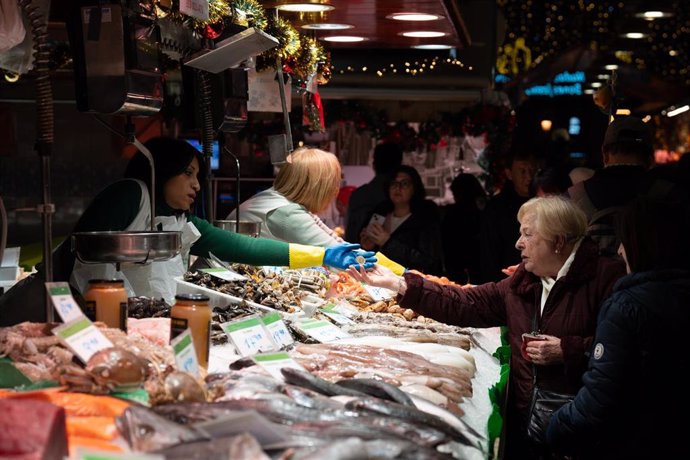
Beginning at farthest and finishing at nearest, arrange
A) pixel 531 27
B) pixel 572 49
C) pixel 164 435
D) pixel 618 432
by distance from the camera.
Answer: pixel 572 49 < pixel 531 27 < pixel 618 432 < pixel 164 435

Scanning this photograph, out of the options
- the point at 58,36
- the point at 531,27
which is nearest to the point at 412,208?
the point at 58,36

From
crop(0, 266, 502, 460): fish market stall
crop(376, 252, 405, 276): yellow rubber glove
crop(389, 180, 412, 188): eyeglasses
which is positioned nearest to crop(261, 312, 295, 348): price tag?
crop(0, 266, 502, 460): fish market stall

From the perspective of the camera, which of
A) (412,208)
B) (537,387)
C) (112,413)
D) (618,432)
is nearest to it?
(112,413)

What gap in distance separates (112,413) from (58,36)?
16.6 ft

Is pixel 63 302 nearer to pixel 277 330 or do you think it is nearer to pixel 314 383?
pixel 314 383

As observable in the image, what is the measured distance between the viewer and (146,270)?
4906mm

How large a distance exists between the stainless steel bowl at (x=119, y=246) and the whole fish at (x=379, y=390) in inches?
39.2

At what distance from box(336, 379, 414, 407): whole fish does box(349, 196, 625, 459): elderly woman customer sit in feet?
4.39

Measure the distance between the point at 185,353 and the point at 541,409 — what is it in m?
1.94

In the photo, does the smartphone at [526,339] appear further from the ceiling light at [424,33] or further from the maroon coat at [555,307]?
the ceiling light at [424,33]

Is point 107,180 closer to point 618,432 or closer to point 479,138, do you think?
point 479,138

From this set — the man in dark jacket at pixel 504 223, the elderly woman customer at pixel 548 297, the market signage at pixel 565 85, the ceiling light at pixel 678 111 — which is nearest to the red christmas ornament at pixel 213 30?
the elderly woman customer at pixel 548 297

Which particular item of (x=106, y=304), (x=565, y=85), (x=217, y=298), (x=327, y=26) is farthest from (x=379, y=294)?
(x=565, y=85)

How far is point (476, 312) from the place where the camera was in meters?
5.04
